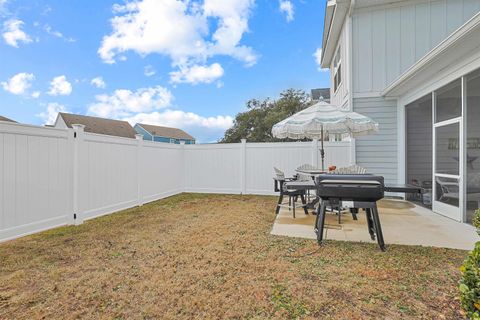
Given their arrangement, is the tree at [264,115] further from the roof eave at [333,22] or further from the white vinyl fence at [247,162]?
the white vinyl fence at [247,162]

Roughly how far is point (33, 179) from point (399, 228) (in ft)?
20.6

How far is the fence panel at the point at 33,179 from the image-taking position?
3713 millimetres

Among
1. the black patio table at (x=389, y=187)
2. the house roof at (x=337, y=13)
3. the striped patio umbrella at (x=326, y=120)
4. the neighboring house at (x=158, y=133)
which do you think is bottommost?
the black patio table at (x=389, y=187)

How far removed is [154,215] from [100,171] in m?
1.53

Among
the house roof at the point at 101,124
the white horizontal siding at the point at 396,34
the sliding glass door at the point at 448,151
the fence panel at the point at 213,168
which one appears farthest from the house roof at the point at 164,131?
the sliding glass door at the point at 448,151

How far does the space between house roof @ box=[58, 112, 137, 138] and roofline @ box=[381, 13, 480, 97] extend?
1054 inches

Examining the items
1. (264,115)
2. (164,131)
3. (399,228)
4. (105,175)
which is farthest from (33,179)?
(164,131)

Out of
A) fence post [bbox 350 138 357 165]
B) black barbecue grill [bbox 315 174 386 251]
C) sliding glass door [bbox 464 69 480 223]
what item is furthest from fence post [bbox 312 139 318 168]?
black barbecue grill [bbox 315 174 386 251]

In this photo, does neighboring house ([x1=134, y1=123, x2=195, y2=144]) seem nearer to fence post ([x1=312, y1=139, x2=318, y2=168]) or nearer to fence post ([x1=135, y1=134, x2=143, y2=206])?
fence post ([x1=135, y1=134, x2=143, y2=206])

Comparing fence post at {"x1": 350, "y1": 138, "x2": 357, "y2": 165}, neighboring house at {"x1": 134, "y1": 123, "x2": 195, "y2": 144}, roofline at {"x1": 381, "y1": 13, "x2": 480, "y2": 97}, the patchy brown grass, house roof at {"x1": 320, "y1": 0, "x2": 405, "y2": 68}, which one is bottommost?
the patchy brown grass

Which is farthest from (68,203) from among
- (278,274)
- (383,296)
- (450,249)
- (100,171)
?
(450,249)

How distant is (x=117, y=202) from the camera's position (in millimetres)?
6031

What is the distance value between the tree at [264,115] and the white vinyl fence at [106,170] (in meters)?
12.6

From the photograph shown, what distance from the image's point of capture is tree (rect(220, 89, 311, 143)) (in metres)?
21.3
